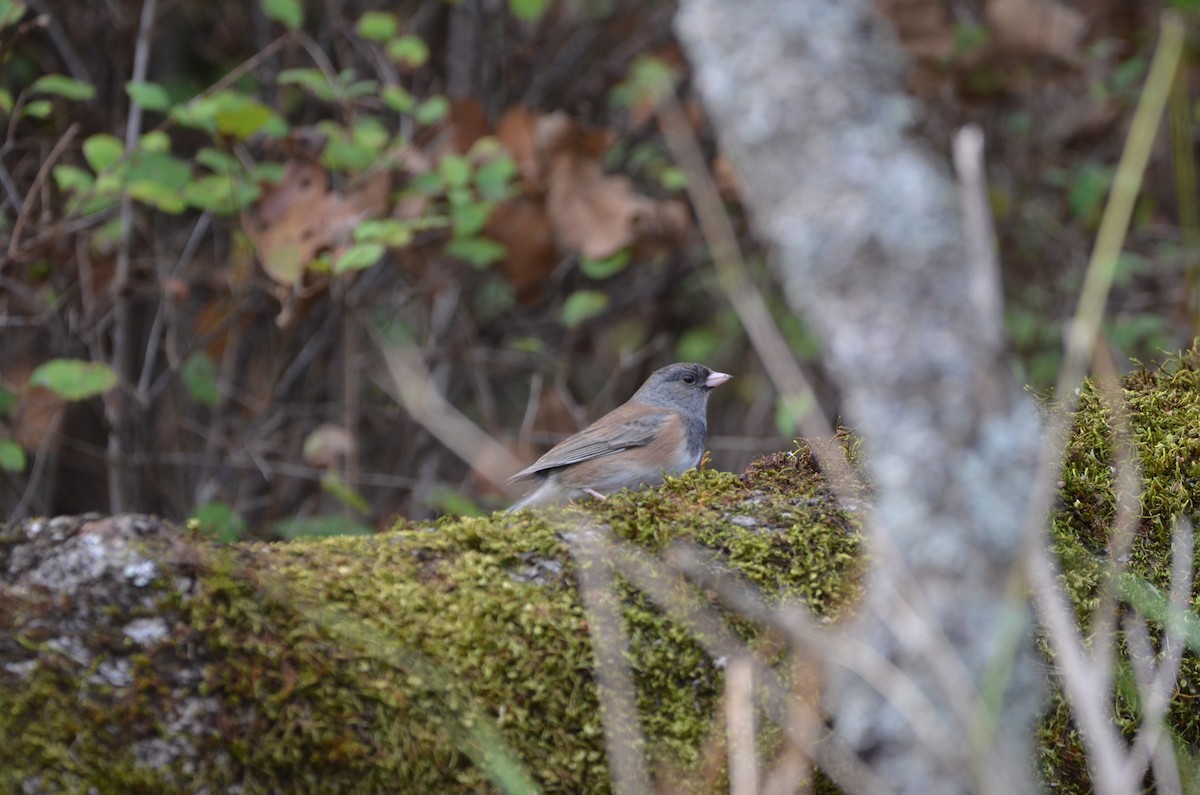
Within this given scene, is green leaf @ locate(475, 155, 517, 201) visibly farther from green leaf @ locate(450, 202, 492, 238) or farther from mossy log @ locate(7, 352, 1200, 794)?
mossy log @ locate(7, 352, 1200, 794)

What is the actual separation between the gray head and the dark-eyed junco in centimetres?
13

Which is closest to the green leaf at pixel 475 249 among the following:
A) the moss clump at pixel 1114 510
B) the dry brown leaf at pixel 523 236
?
the dry brown leaf at pixel 523 236

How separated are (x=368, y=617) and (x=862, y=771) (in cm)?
75

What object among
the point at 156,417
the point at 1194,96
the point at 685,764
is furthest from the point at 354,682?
the point at 1194,96

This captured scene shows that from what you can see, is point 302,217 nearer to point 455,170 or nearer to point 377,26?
point 455,170

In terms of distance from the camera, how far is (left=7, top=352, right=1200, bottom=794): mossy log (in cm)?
152

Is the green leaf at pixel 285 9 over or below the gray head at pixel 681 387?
over

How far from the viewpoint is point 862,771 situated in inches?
64.6

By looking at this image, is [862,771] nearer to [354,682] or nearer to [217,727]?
[354,682]

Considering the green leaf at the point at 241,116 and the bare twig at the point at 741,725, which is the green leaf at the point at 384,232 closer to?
the green leaf at the point at 241,116

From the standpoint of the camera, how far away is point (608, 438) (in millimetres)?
3719

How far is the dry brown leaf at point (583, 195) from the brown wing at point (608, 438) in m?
0.68

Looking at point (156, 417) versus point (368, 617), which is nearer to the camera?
point (368, 617)

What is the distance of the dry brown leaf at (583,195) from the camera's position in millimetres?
4188
